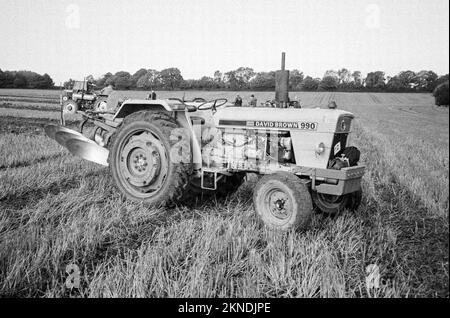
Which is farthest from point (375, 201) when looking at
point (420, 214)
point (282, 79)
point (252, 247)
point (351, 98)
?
point (351, 98)

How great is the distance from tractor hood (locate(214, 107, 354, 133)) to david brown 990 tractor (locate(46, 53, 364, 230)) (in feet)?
0.04

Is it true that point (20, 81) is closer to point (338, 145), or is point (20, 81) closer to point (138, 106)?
point (138, 106)

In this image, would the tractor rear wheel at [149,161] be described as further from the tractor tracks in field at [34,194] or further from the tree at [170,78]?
the tree at [170,78]

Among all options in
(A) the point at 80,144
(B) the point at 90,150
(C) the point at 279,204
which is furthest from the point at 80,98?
(C) the point at 279,204

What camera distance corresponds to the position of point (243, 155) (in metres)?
5.46

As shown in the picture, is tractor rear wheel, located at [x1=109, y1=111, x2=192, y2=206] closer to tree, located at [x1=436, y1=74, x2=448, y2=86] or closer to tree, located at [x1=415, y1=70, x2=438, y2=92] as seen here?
tree, located at [x1=415, y1=70, x2=438, y2=92]

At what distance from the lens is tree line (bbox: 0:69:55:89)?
32.4ft

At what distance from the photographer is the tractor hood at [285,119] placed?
4.92m

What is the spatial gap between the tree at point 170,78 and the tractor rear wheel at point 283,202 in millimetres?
6616

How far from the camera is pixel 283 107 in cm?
547

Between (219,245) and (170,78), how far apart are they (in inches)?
330

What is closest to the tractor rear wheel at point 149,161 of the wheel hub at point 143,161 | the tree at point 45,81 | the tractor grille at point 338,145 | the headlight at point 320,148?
the wheel hub at point 143,161

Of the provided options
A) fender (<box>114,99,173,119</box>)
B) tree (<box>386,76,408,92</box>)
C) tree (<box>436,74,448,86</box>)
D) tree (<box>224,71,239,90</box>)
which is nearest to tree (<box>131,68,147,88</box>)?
tree (<box>224,71,239,90</box>)
